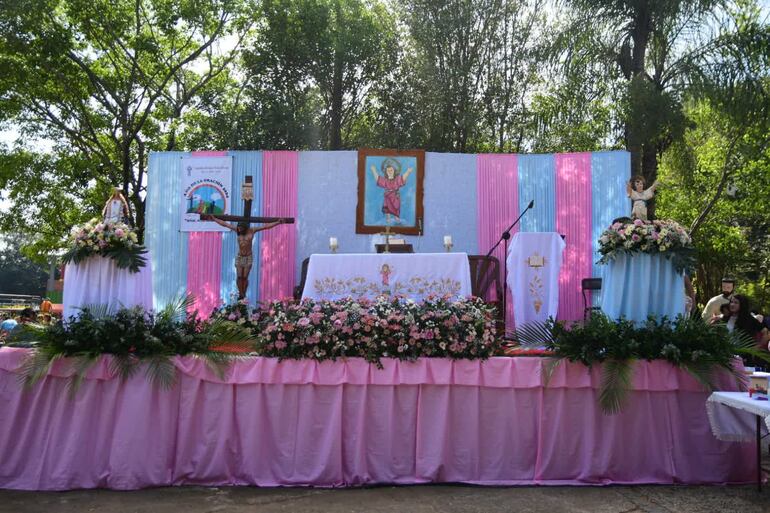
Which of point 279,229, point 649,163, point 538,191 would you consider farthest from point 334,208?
point 649,163

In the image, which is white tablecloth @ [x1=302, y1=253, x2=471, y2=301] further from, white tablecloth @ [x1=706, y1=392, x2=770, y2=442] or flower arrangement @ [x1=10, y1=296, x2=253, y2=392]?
white tablecloth @ [x1=706, y1=392, x2=770, y2=442]

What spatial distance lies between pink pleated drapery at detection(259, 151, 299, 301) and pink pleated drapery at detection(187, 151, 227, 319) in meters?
0.77

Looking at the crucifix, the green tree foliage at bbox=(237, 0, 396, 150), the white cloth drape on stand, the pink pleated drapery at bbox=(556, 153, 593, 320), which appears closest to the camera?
the white cloth drape on stand

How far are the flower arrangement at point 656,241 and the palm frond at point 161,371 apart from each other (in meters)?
3.77

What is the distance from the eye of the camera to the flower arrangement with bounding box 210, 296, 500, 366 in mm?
5238

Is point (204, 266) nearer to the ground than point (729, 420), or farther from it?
farther from it

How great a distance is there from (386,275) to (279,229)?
4.23 m

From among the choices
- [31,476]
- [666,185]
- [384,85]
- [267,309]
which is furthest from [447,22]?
[31,476]

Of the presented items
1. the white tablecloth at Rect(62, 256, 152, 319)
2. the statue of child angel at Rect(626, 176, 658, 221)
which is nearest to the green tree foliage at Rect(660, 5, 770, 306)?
the statue of child angel at Rect(626, 176, 658, 221)

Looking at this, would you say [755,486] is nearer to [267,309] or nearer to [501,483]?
[501,483]

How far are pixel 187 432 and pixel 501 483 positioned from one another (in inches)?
93.1

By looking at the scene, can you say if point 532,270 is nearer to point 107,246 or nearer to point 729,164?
point 107,246

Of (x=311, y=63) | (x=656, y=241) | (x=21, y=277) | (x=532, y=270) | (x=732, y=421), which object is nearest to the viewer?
(x=732, y=421)

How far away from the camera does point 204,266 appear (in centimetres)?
1210
